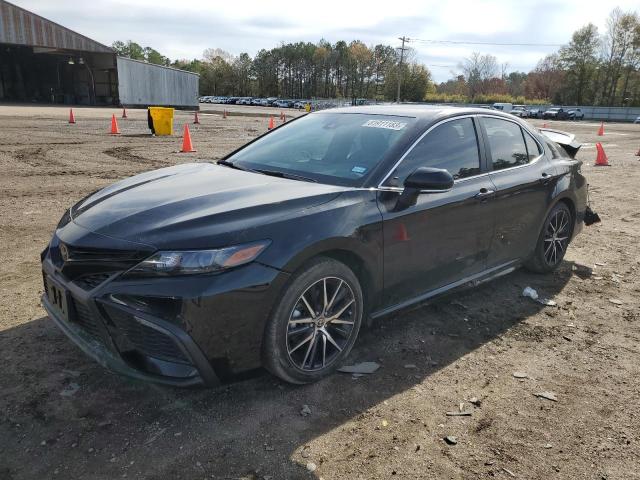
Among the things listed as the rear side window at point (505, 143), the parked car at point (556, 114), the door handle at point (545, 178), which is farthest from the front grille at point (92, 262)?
the parked car at point (556, 114)

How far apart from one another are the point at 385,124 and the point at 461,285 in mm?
1383

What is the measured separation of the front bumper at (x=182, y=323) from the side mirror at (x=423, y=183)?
3.65 ft

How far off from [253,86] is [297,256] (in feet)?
414

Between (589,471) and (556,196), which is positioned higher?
(556,196)

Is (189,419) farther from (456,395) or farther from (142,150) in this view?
(142,150)

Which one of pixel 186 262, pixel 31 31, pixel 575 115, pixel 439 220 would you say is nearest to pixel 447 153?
pixel 439 220

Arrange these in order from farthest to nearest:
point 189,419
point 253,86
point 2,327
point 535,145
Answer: point 253,86
point 535,145
point 2,327
point 189,419

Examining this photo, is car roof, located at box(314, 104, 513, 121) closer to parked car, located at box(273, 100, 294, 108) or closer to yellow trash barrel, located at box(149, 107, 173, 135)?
yellow trash barrel, located at box(149, 107, 173, 135)

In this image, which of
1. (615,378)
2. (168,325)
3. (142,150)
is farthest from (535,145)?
(142,150)

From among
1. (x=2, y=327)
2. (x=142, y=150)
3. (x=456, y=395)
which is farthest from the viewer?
(x=142, y=150)

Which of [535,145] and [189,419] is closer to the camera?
[189,419]

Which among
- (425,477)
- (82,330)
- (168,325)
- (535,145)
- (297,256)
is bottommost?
(425,477)

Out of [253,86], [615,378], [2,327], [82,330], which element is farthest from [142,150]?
[253,86]

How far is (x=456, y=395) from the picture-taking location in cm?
309
